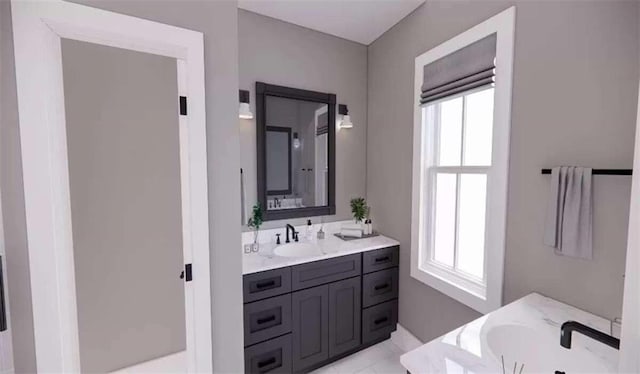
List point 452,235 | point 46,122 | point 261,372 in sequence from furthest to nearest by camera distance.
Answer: point 452,235 → point 261,372 → point 46,122

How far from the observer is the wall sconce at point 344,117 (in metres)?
2.56

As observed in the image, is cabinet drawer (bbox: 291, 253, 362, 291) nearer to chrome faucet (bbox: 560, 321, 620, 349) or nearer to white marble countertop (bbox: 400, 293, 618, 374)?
white marble countertop (bbox: 400, 293, 618, 374)

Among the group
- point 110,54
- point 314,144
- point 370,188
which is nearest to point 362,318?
point 370,188

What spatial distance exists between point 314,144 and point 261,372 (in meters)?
1.81

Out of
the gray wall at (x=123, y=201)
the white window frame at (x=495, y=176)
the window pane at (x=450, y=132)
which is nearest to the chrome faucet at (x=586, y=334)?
the white window frame at (x=495, y=176)

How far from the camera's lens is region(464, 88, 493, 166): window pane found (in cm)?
170

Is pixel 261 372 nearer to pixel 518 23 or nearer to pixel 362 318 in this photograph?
pixel 362 318

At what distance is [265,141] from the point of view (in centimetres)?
226

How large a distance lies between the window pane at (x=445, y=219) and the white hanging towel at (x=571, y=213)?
27.7 inches

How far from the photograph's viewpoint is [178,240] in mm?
2152

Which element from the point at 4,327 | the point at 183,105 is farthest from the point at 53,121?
the point at 4,327

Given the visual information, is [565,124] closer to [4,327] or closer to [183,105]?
[183,105]

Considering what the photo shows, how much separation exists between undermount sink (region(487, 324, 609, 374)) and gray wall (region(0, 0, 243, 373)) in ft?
4.11

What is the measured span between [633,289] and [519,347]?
1.89ft
